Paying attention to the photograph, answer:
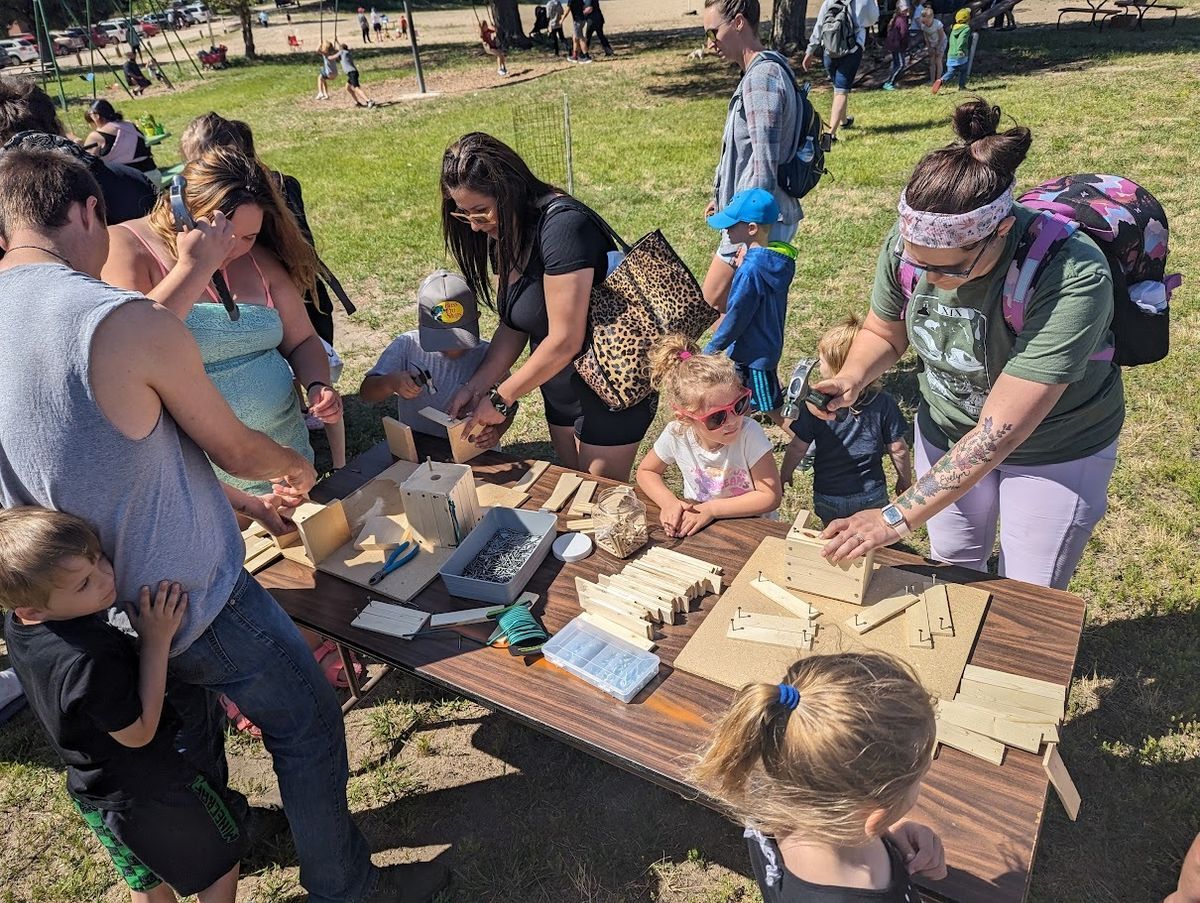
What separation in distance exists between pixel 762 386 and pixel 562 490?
168 centimetres

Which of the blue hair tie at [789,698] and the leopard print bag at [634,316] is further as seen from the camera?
the leopard print bag at [634,316]

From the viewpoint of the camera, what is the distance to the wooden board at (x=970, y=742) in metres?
1.78

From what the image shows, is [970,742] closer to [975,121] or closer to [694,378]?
[694,378]

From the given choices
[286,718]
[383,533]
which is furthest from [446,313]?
[286,718]

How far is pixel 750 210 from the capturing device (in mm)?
3867

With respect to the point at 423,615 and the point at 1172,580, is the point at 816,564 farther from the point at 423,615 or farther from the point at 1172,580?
the point at 1172,580

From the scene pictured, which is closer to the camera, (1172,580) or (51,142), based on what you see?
(51,142)

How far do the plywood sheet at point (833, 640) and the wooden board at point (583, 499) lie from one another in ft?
2.06

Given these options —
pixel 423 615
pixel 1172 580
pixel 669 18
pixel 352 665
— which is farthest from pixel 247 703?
pixel 669 18

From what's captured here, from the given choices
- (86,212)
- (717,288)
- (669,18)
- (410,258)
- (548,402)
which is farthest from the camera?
(669,18)

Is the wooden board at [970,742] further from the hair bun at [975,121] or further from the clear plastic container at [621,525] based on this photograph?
the hair bun at [975,121]

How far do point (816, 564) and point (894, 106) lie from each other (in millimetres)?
11750

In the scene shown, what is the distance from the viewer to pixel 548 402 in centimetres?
348

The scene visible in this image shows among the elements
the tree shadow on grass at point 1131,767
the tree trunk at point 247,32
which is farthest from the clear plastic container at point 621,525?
the tree trunk at point 247,32
